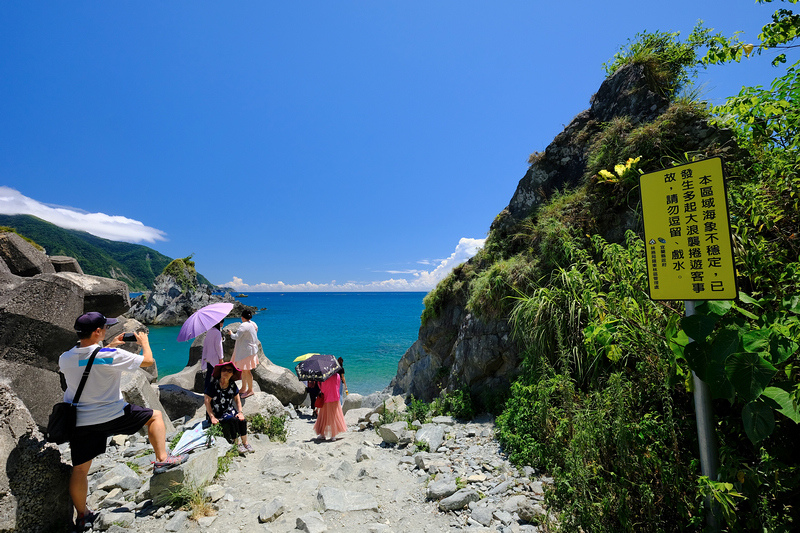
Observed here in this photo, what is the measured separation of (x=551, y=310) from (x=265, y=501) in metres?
4.89

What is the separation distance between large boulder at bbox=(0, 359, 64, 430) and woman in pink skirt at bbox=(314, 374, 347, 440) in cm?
460

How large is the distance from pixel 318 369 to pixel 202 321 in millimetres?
2726

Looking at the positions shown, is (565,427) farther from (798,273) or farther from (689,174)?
(689,174)

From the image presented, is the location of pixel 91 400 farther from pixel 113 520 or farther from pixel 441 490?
pixel 441 490

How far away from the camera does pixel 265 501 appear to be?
14.1ft

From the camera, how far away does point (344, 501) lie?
4074mm

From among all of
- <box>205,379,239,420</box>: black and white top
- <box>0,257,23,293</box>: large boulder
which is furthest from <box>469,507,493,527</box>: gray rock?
<box>0,257,23,293</box>: large boulder

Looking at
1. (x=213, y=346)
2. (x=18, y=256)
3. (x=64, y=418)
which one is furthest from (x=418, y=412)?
(x=18, y=256)

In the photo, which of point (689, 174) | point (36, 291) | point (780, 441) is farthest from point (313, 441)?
point (689, 174)

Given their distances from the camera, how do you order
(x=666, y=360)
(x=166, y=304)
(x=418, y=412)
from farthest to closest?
(x=166, y=304)
(x=418, y=412)
(x=666, y=360)

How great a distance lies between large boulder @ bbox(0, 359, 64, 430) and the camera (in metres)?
4.96

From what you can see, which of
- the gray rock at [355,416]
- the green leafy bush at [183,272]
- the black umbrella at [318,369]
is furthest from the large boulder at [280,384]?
the green leafy bush at [183,272]

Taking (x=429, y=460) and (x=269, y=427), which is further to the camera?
(x=269, y=427)

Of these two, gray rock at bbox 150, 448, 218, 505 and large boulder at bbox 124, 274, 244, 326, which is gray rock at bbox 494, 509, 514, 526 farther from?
large boulder at bbox 124, 274, 244, 326
